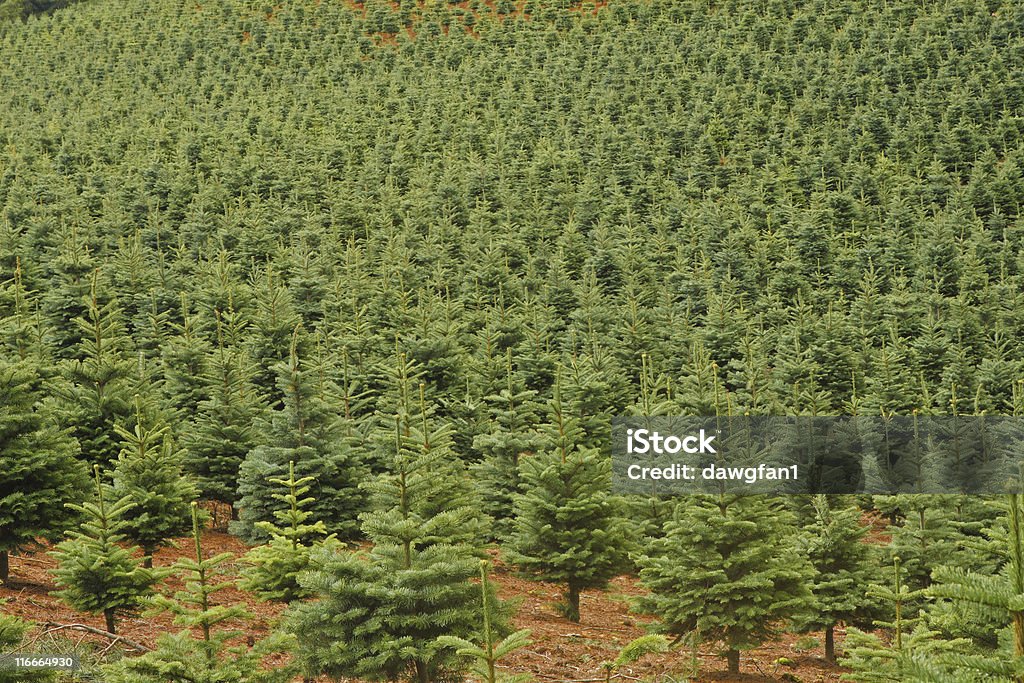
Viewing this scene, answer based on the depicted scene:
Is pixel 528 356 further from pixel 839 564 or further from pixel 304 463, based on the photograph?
pixel 839 564

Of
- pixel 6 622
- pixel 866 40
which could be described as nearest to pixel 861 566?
pixel 6 622

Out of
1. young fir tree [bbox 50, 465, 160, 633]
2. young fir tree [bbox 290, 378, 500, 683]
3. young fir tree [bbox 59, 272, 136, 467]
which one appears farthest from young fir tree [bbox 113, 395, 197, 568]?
young fir tree [bbox 290, 378, 500, 683]

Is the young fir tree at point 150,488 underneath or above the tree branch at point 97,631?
above

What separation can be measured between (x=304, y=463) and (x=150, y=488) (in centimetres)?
288

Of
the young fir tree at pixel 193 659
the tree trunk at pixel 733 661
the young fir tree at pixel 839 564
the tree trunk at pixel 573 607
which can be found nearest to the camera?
the young fir tree at pixel 193 659

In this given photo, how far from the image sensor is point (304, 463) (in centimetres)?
1780

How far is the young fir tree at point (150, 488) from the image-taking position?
51.3 feet

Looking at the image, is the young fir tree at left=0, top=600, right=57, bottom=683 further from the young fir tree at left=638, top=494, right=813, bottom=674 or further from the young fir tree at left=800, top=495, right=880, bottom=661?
the young fir tree at left=800, top=495, right=880, bottom=661

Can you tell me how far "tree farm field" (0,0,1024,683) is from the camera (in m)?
12.7

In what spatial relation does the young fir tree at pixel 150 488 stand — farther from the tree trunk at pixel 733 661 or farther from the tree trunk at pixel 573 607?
the tree trunk at pixel 733 661

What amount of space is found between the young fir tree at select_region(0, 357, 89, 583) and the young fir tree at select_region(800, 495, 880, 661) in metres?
13.2

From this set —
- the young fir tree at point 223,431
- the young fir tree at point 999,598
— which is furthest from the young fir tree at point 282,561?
the young fir tree at point 999,598

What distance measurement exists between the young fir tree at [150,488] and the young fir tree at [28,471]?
2.34ft

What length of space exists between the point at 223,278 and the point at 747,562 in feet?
71.3
